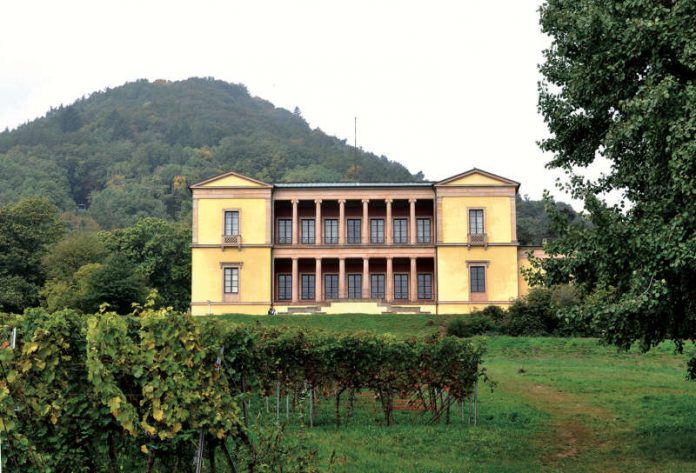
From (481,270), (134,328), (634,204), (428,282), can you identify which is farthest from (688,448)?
(428,282)

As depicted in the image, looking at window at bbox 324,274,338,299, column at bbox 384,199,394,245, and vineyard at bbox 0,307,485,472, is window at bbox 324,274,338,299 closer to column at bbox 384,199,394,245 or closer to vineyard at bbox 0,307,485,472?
column at bbox 384,199,394,245

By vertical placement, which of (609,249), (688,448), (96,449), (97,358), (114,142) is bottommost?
(688,448)

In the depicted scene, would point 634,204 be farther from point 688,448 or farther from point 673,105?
point 688,448

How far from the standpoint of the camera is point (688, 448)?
47.0 ft

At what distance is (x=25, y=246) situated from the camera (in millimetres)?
59031

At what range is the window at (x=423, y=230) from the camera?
57406 millimetres

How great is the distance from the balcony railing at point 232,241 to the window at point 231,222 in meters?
0.33

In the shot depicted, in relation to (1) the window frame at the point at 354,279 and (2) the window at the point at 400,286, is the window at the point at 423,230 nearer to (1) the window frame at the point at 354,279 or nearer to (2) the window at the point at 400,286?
(2) the window at the point at 400,286

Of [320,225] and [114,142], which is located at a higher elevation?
[114,142]

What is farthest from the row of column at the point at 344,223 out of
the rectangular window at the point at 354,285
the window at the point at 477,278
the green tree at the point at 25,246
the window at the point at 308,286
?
the green tree at the point at 25,246

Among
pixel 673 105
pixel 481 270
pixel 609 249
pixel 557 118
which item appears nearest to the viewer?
pixel 673 105

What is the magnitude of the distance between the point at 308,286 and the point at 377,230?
6495 millimetres

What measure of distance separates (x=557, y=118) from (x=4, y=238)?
168ft

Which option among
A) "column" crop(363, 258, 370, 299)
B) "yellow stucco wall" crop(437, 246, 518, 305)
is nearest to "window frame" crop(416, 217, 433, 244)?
"yellow stucco wall" crop(437, 246, 518, 305)
